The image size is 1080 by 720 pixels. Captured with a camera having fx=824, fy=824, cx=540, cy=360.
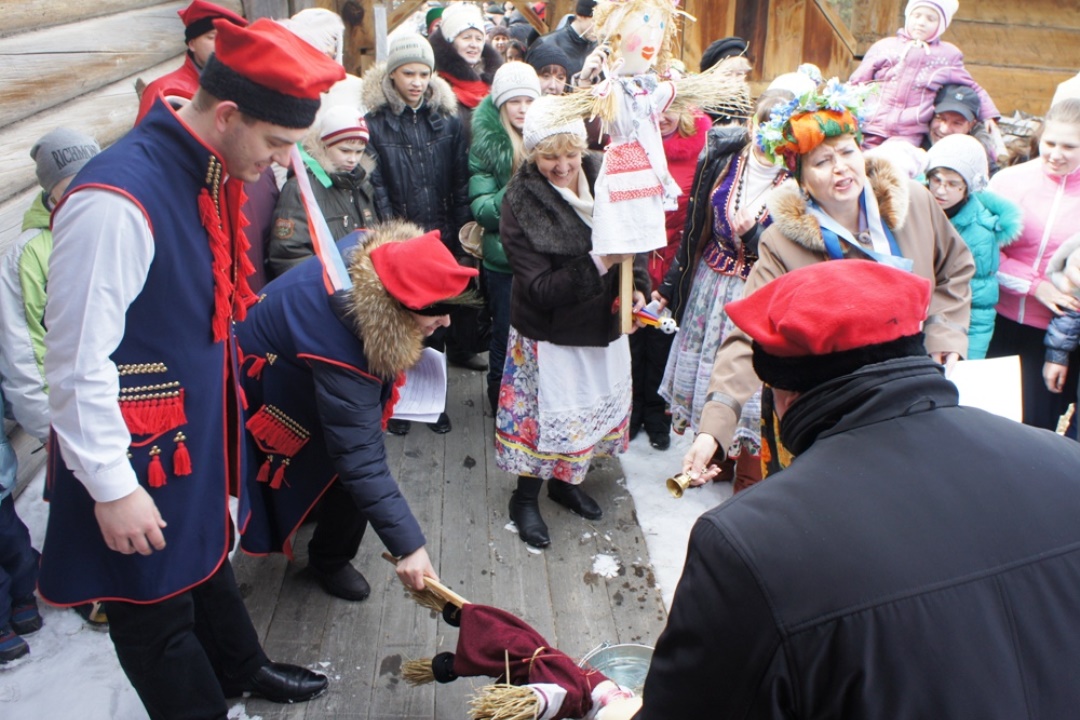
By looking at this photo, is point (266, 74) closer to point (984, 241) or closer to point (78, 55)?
point (78, 55)

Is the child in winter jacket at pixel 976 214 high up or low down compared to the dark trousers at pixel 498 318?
up

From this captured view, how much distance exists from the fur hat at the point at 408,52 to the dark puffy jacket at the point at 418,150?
0.11 meters

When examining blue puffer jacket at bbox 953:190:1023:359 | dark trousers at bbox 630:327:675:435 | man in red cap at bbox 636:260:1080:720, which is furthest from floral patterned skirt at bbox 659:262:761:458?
A: man in red cap at bbox 636:260:1080:720

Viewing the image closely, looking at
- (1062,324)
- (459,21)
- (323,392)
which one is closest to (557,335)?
(323,392)

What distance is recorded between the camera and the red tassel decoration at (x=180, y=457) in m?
2.07

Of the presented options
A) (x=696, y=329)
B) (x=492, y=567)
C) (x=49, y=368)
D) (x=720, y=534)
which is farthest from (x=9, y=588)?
(x=696, y=329)

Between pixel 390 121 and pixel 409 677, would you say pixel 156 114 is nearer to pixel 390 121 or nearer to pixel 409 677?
pixel 409 677

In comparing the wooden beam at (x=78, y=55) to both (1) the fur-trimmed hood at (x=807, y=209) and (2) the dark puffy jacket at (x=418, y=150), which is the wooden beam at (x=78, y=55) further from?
(1) the fur-trimmed hood at (x=807, y=209)

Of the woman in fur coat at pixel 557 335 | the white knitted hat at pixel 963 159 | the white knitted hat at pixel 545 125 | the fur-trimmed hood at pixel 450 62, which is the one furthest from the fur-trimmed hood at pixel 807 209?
the fur-trimmed hood at pixel 450 62

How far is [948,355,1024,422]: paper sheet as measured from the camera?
2.52m

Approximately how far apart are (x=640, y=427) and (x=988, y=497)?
3279 millimetres

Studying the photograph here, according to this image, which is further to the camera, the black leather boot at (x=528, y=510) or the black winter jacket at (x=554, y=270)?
the black leather boot at (x=528, y=510)

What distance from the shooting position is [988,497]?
50.6 inches

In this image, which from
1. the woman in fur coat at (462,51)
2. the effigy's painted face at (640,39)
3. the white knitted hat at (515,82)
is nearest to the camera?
the effigy's painted face at (640,39)
